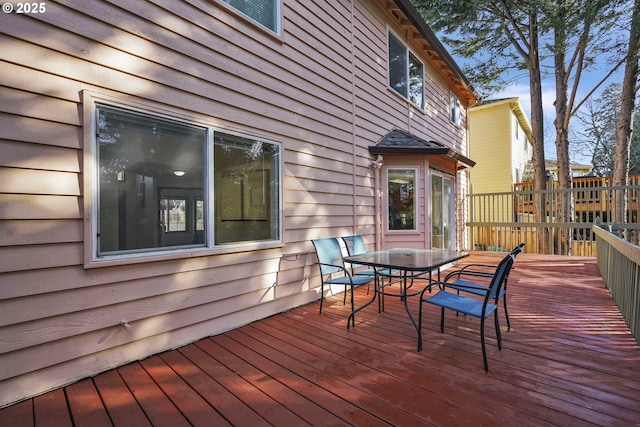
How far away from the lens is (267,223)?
3.69 metres

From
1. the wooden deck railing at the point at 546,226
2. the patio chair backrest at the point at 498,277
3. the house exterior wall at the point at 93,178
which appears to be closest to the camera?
the house exterior wall at the point at 93,178

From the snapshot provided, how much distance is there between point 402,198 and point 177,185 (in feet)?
13.6

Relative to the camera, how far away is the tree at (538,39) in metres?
8.34

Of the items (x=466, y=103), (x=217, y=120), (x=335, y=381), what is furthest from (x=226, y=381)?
(x=466, y=103)

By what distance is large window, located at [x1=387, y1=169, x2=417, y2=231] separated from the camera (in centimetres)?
582

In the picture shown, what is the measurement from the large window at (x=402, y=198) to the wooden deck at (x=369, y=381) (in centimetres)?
263

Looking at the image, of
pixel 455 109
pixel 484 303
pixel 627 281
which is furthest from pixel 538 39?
pixel 484 303

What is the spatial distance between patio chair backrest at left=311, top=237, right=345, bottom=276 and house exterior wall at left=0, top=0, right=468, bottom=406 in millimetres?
227

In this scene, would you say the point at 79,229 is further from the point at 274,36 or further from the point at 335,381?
the point at 274,36

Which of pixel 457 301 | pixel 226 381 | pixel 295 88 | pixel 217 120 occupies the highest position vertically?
pixel 295 88

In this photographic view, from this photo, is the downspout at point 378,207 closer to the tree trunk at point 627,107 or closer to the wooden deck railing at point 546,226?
the wooden deck railing at point 546,226

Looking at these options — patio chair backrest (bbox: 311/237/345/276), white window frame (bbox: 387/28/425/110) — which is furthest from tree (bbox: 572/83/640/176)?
patio chair backrest (bbox: 311/237/345/276)

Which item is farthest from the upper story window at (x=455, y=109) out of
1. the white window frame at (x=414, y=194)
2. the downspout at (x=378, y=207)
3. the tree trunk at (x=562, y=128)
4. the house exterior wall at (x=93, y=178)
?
the house exterior wall at (x=93, y=178)

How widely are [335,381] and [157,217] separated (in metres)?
2.00
